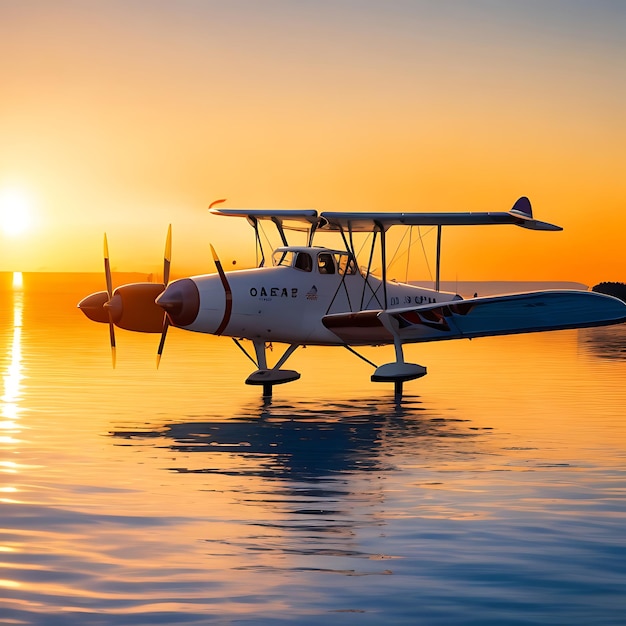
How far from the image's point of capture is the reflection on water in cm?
981

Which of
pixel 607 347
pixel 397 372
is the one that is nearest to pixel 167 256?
pixel 397 372

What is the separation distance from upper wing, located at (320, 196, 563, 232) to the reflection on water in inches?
165

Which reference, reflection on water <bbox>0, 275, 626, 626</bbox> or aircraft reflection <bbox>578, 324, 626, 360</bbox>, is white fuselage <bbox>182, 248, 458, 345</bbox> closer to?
reflection on water <bbox>0, 275, 626, 626</bbox>

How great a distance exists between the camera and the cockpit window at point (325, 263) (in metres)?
28.4

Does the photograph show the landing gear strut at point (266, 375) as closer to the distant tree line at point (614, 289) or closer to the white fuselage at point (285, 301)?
the white fuselage at point (285, 301)

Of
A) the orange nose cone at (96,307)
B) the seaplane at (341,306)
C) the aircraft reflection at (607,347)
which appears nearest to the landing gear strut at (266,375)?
the seaplane at (341,306)

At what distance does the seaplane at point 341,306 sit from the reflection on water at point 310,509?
1573 millimetres

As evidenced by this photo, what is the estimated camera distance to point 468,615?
945 cm

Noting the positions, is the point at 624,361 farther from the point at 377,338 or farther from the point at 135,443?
the point at 135,443

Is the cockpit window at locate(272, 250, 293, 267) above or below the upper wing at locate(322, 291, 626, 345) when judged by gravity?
above

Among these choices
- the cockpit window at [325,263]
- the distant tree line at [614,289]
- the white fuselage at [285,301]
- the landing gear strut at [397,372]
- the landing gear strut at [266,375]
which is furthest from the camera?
the distant tree line at [614,289]

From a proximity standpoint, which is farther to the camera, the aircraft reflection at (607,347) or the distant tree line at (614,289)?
the distant tree line at (614,289)

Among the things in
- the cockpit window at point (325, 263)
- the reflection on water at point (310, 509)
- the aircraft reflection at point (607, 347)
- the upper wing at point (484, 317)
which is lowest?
the reflection on water at point (310, 509)

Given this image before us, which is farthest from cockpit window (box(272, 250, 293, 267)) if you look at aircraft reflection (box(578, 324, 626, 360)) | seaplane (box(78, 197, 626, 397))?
aircraft reflection (box(578, 324, 626, 360))
